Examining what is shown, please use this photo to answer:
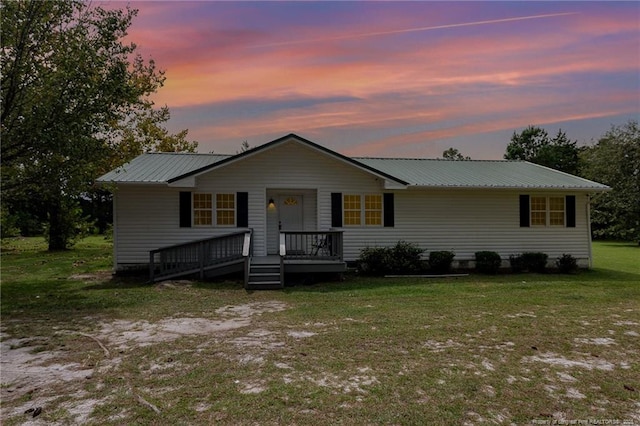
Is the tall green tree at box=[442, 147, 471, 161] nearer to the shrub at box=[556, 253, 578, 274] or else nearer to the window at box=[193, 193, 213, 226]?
the shrub at box=[556, 253, 578, 274]

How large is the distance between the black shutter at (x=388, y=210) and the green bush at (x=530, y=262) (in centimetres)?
477

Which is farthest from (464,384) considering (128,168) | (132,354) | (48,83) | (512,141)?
(512,141)

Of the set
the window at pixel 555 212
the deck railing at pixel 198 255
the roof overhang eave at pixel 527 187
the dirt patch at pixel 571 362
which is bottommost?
the dirt patch at pixel 571 362

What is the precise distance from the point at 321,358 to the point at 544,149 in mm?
57415

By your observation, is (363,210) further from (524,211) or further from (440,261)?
(524,211)

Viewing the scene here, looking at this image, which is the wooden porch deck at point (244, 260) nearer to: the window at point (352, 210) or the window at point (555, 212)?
the window at point (352, 210)

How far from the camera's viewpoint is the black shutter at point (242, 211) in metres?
13.9

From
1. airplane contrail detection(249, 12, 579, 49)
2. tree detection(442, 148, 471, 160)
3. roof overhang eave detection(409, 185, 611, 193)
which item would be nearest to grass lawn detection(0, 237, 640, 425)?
roof overhang eave detection(409, 185, 611, 193)

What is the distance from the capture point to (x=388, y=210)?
48.3ft

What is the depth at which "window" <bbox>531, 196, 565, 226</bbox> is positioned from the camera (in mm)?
15523

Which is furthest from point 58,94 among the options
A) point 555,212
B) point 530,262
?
point 555,212

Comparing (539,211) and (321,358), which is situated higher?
(539,211)

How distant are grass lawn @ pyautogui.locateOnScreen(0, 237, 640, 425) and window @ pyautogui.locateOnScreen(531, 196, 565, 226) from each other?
5.40 metres

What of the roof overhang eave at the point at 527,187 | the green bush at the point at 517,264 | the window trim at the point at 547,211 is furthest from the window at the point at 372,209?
the window trim at the point at 547,211
